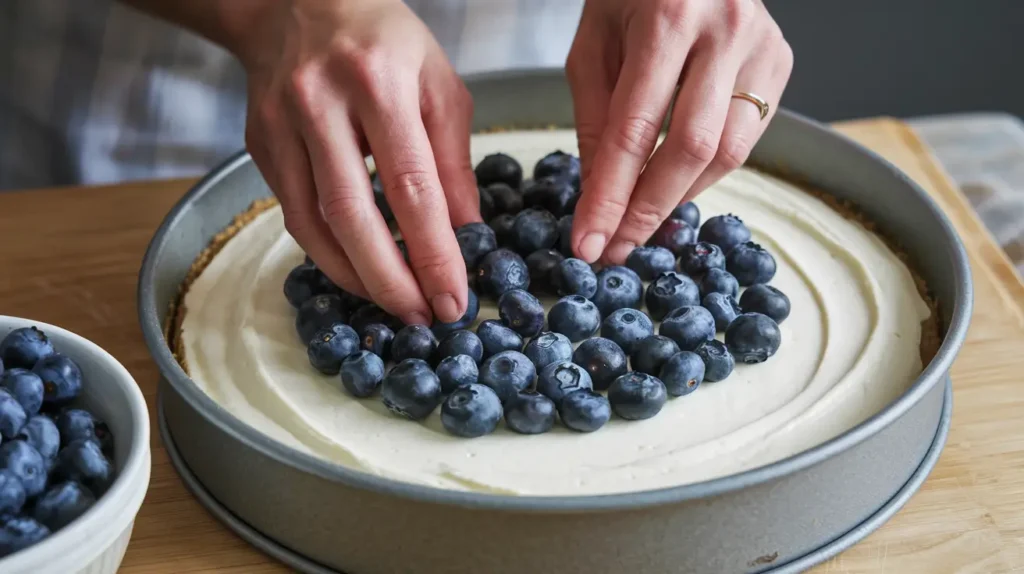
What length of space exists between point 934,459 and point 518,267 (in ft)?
1.94

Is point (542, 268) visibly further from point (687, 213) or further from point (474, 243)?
point (687, 213)

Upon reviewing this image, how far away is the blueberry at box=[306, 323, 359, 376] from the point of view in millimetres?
1316

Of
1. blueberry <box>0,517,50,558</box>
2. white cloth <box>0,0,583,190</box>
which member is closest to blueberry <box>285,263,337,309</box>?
blueberry <box>0,517,50,558</box>

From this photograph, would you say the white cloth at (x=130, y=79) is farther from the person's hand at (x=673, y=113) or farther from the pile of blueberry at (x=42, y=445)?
the pile of blueberry at (x=42, y=445)

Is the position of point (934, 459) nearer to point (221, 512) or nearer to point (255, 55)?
point (221, 512)

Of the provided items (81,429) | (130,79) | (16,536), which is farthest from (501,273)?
(130,79)

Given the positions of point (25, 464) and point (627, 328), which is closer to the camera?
point (25, 464)

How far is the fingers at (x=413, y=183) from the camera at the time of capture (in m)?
1.27

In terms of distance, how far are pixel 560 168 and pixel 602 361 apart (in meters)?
0.53

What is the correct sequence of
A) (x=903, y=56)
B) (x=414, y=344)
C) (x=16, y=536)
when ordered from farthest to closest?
(x=903, y=56) → (x=414, y=344) → (x=16, y=536)

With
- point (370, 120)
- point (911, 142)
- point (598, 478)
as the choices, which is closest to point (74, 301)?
point (370, 120)

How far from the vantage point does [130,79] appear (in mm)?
2088

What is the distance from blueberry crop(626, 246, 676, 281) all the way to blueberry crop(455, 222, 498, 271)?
20cm

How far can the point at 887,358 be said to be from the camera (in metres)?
1.38
